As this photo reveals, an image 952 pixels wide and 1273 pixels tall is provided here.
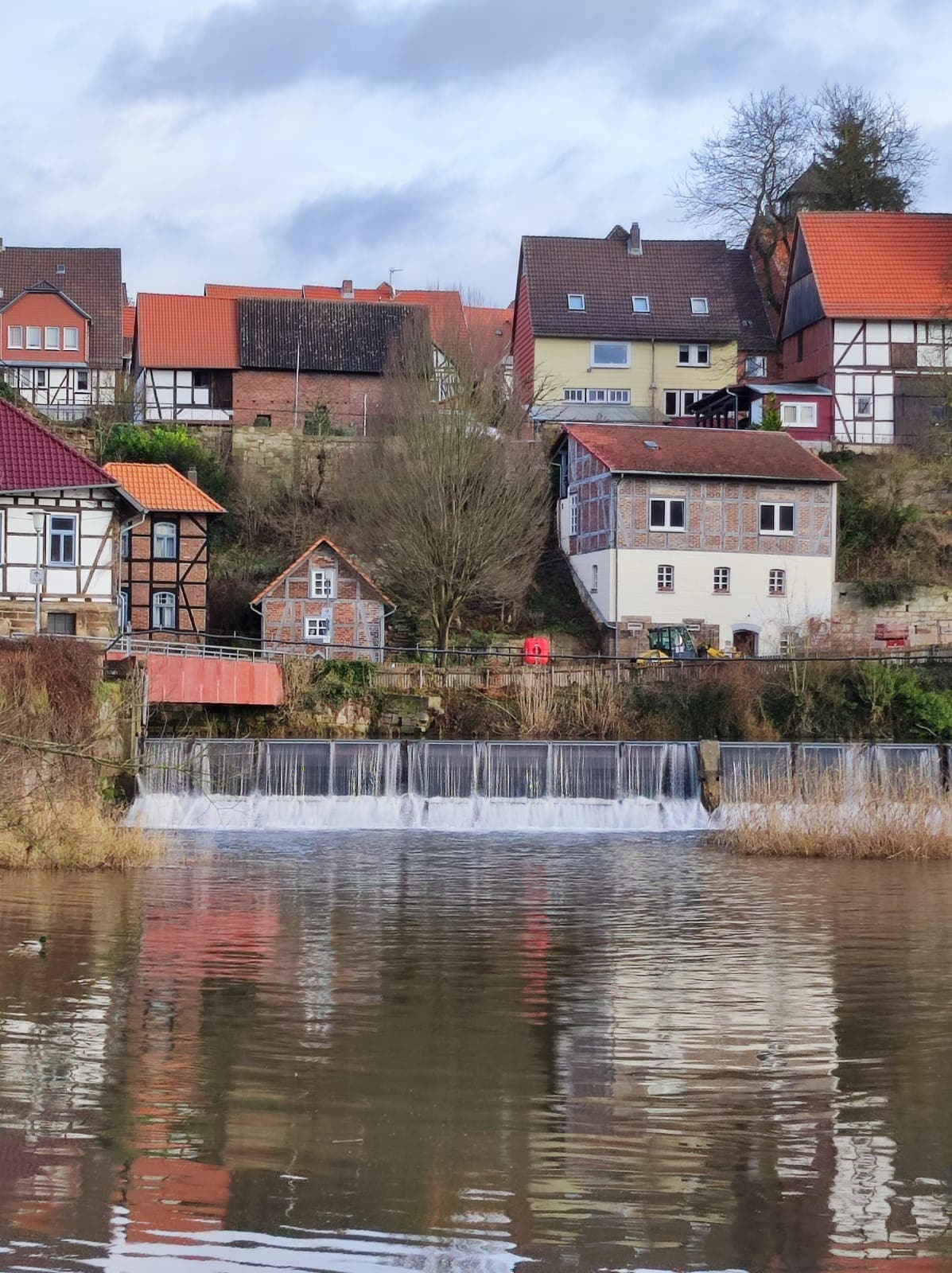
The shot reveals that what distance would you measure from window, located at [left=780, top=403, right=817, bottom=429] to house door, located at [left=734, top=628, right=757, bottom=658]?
31.9 feet

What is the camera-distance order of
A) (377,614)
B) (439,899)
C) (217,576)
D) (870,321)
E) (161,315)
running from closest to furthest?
(439,899) < (377,614) < (217,576) < (870,321) < (161,315)

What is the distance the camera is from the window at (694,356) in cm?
6041

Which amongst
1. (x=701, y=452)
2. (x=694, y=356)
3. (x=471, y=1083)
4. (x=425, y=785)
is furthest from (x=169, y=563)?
(x=471, y=1083)

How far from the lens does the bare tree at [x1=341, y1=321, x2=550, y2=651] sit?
43344 millimetres

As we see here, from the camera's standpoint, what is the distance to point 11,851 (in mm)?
21031

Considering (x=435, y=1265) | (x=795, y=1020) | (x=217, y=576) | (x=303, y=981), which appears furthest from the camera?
(x=217, y=576)

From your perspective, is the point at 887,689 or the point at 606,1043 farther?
the point at 887,689

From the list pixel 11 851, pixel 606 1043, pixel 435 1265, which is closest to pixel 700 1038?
pixel 606 1043

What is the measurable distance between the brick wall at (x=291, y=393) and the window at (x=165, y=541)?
13.5 metres

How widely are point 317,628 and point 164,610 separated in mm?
4225

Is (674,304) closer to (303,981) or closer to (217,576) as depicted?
(217,576)

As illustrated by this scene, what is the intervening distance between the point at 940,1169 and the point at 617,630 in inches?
1449

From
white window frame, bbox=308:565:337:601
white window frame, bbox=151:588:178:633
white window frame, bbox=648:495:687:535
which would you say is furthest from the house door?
white window frame, bbox=151:588:178:633

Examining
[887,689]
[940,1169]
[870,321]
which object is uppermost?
[870,321]
